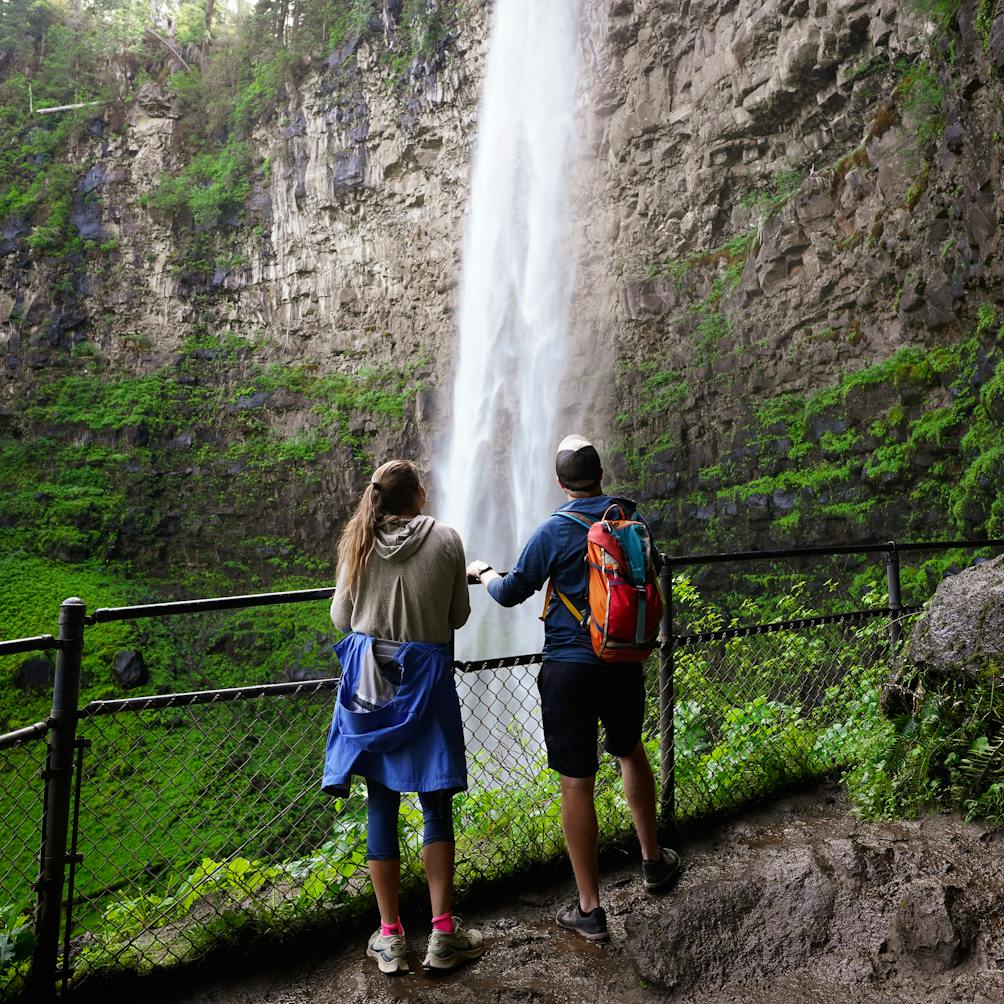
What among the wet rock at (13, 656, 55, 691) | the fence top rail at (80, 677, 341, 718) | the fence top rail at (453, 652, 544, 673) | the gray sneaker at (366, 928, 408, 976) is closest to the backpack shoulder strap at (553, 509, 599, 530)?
the fence top rail at (453, 652, 544, 673)

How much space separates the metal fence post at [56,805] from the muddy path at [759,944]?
362 millimetres

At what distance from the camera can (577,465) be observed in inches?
103

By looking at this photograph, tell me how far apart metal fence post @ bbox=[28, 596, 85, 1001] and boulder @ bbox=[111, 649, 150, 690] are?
16.2 m

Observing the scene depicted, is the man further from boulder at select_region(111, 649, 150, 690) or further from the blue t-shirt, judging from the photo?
boulder at select_region(111, 649, 150, 690)

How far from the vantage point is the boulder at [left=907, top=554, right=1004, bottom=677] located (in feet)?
9.45

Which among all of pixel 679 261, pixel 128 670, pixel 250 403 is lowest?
pixel 128 670

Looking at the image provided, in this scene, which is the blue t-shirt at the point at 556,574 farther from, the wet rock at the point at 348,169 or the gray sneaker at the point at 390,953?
the wet rock at the point at 348,169

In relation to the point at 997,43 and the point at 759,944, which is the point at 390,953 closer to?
the point at 759,944

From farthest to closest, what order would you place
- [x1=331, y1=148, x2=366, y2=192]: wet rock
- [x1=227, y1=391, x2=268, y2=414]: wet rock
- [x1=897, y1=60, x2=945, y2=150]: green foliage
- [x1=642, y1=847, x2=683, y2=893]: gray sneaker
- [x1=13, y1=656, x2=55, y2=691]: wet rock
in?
[x1=227, y1=391, x2=268, y2=414]: wet rock
[x1=331, y1=148, x2=366, y2=192]: wet rock
[x1=13, y1=656, x2=55, y2=691]: wet rock
[x1=897, y1=60, x2=945, y2=150]: green foliage
[x1=642, y1=847, x2=683, y2=893]: gray sneaker

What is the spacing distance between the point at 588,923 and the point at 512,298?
18.7 metres

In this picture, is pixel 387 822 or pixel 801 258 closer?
pixel 387 822

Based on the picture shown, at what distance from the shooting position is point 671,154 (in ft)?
58.4

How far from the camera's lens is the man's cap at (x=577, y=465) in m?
2.61

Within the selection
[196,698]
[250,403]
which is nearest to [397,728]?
[196,698]
